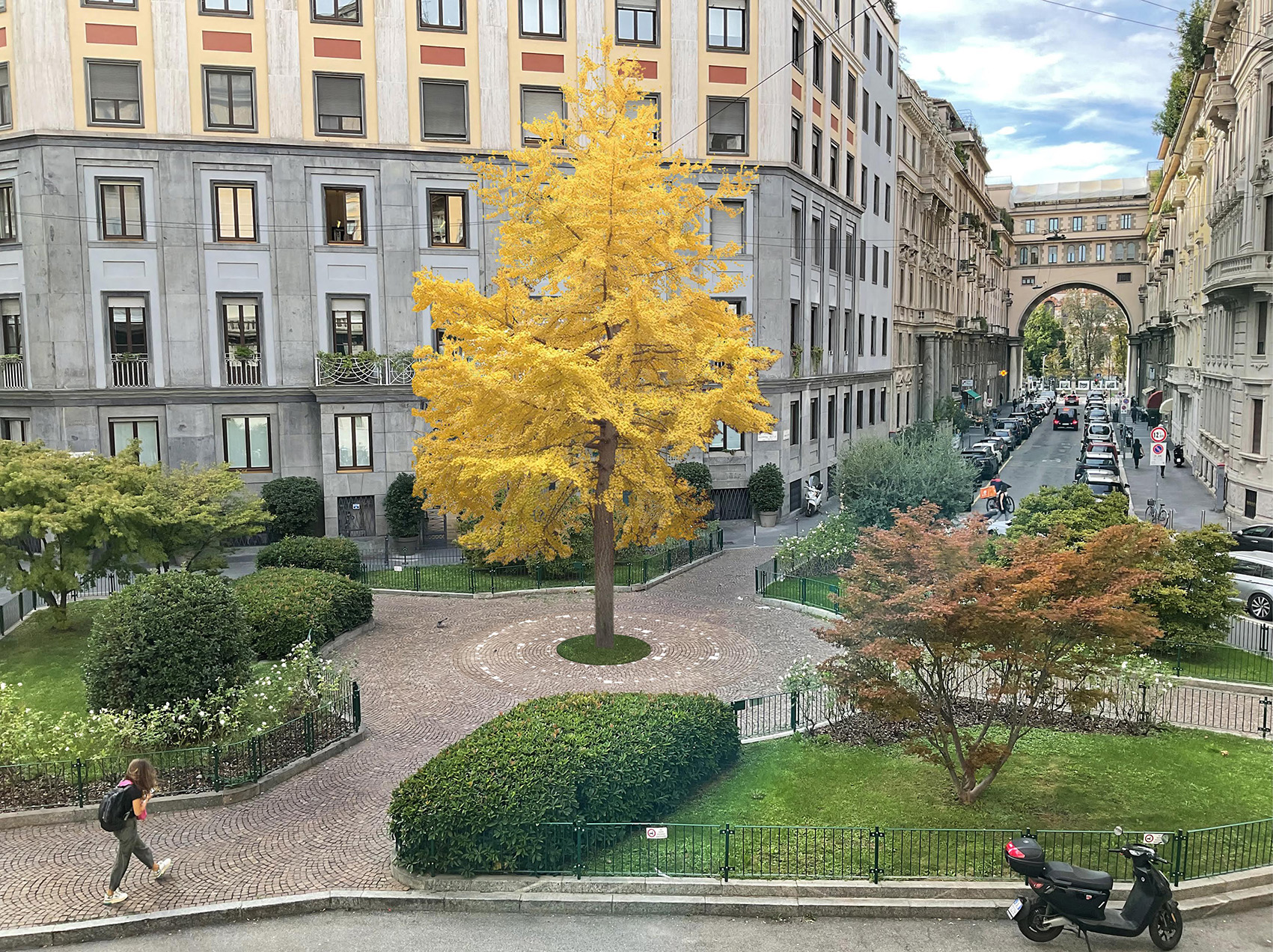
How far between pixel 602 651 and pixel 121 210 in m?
23.0

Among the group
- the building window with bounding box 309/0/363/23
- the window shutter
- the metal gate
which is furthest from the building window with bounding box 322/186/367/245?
the metal gate

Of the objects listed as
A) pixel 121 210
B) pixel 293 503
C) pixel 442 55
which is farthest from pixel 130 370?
pixel 442 55

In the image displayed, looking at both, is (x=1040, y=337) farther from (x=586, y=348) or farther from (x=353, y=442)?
(x=586, y=348)

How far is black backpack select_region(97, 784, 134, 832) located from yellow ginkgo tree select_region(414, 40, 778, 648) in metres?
8.08

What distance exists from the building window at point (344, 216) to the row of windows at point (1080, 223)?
102m

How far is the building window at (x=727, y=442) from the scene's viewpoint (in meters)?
37.2

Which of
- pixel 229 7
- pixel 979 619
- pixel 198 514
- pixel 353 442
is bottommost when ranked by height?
pixel 979 619

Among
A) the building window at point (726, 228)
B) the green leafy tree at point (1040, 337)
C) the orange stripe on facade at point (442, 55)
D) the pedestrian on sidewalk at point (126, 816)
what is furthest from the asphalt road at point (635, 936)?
the green leafy tree at point (1040, 337)

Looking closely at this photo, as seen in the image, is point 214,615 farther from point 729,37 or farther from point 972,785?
point 729,37

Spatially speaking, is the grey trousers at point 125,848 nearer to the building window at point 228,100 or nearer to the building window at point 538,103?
the building window at point 228,100

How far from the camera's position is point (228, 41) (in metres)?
31.6

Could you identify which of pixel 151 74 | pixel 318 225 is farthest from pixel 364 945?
pixel 151 74

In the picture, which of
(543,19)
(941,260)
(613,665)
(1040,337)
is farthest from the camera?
(1040,337)

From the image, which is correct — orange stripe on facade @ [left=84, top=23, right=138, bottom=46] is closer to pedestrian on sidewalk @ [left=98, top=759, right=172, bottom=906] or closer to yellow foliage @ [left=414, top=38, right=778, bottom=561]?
yellow foliage @ [left=414, top=38, right=778, bottom=561]
